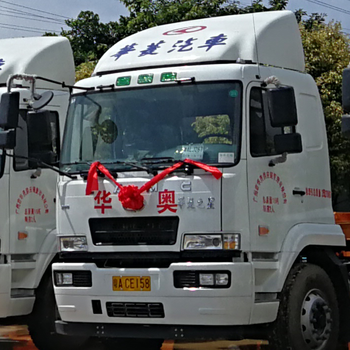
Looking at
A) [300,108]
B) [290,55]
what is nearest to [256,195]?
[300,108]

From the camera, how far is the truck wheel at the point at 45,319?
369 inches

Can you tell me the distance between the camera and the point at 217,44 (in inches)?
329

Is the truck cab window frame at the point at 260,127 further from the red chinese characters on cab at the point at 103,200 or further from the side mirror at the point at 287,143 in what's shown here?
the red chinese characters on cab at the point at 103,200

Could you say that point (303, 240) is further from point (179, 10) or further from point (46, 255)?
point (179, 10)

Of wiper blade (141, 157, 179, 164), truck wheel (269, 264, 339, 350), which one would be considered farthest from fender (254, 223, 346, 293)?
A: wiper blade (141, 157, 179, 164)

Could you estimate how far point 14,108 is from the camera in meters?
8.13

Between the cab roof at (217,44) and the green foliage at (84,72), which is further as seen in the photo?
the green foliage at (84,72)

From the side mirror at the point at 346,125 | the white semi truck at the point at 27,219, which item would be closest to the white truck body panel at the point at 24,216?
the white semi truck at the point at 27,219

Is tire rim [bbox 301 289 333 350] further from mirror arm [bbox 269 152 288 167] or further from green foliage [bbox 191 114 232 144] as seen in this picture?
green foliage [bbox 191 114 232 144]

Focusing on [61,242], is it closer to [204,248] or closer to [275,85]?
[204,248]

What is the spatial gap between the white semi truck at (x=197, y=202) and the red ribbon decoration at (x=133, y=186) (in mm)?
13

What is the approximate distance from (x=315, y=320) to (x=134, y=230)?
1958 millimetres

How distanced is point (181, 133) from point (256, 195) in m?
0.88

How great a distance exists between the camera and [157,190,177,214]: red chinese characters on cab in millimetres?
7652
